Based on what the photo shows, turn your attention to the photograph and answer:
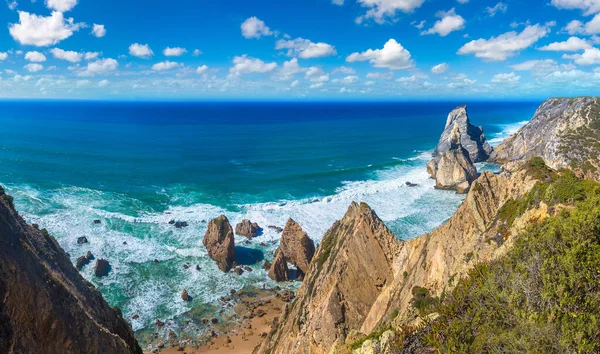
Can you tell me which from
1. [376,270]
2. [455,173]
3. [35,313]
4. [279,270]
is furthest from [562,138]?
[35,313]

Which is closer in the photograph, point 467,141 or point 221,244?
point 221,244

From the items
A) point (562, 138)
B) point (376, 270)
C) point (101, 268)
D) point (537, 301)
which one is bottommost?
point (101, 268)

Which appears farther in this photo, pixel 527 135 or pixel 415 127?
pixel 415 127

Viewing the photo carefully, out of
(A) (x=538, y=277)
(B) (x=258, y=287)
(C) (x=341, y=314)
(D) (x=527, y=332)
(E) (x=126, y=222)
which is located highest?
(A) (x=538, y=277)

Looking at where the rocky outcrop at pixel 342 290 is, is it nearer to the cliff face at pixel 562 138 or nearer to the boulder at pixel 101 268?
the boulder at pixel 101 268

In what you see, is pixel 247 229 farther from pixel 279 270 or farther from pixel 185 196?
pixel 185 196

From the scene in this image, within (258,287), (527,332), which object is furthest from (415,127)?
(527,332)

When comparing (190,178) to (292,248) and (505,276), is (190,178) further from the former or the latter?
(505,276)
